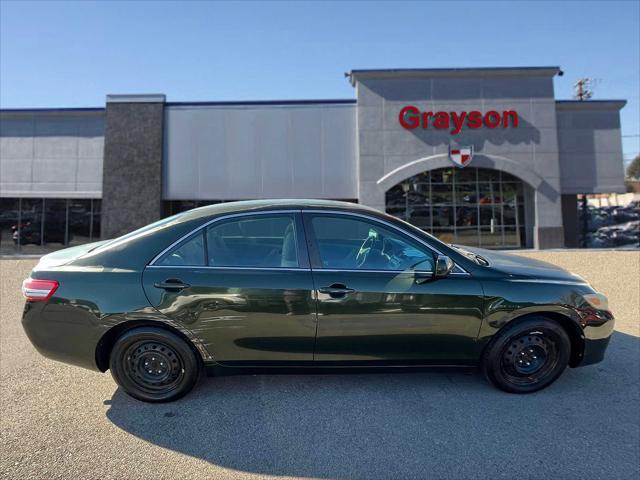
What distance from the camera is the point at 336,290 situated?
3385 millimetres

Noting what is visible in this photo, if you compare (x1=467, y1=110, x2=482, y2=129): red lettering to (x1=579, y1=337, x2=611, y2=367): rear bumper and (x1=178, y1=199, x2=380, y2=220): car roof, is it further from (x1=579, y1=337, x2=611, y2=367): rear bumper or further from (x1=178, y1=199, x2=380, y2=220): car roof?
(x1=178, y1=199, x2=380, y2=220): car roof

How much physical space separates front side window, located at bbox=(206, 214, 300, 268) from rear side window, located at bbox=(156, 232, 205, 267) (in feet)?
0.24

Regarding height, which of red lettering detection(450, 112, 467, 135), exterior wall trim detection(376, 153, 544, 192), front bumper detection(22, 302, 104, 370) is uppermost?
red lettering detection(450, 112, 467, 135)

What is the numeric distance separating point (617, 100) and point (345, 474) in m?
19.9

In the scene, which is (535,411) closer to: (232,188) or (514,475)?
(514,475)

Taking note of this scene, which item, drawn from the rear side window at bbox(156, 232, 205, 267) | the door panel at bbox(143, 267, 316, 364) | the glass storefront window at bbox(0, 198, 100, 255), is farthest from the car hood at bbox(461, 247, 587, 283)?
the glass storefront window at bbox(0, 198, 100, 255)

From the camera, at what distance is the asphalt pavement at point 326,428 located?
2.71m

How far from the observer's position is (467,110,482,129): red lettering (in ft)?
55.5

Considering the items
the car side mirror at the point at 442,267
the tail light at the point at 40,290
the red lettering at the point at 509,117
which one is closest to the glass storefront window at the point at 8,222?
the tail light at the point at 40,290

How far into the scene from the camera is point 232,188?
1727cm

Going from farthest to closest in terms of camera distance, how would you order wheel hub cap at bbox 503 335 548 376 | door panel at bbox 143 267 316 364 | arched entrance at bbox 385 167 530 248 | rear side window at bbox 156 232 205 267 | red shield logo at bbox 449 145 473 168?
1. arched entrance at bbox 385 167 530 248
2. red shield logo at bbox 449 145 473 168
3. wheel hub cap at bbox 503 335 548 376
4. rear side window at bbox 156 232 205 267
5. door panel at bbox 143 267 316 364

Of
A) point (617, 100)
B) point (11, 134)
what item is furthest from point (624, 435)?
point (11, 134)

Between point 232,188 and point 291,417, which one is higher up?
point 232,188

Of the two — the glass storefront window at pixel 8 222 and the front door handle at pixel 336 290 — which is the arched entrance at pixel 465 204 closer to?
the front door handle at pixel 336 290
